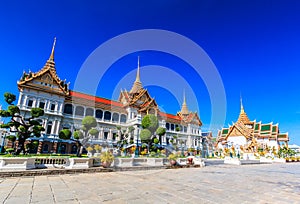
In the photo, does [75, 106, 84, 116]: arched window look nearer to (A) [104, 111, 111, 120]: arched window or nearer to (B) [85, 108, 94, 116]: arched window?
(B) [85, 108, 94, 116]: arched window

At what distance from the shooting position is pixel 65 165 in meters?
11.3

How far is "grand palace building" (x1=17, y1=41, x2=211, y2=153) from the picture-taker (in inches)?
1068

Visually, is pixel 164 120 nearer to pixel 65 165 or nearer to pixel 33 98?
pixel 33 98

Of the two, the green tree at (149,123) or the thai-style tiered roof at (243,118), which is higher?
the thai-style tiered roof at (243,118)

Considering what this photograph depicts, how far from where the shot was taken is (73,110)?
32000 millimetres

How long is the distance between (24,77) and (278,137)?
60.2 m

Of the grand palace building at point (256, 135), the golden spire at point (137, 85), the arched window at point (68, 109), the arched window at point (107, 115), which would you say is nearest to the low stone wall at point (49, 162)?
the arched window at point (68, 109)

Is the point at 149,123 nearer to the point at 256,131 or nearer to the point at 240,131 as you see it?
the point at 240,131

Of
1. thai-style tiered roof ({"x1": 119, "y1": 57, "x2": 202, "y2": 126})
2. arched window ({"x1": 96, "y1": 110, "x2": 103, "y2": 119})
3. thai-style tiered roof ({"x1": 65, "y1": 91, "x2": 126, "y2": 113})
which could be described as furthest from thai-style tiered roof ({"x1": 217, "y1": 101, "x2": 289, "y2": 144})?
arched window ({"x1": 96, "y1": 110, "x2": 103, "y2": 119})

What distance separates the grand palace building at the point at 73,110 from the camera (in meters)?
27.1

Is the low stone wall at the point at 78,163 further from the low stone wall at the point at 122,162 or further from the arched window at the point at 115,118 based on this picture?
the arched window at the point at 115,118

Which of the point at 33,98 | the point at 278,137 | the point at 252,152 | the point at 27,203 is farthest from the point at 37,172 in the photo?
the point at 278,137

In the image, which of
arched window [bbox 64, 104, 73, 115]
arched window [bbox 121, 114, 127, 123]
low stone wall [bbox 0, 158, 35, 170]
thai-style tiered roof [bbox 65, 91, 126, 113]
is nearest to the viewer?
low stone wall [bbox 0, 158, 35, 170]

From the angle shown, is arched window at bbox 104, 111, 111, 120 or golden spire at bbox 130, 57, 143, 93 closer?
arched window at bbox 104, 111, 111, 120
